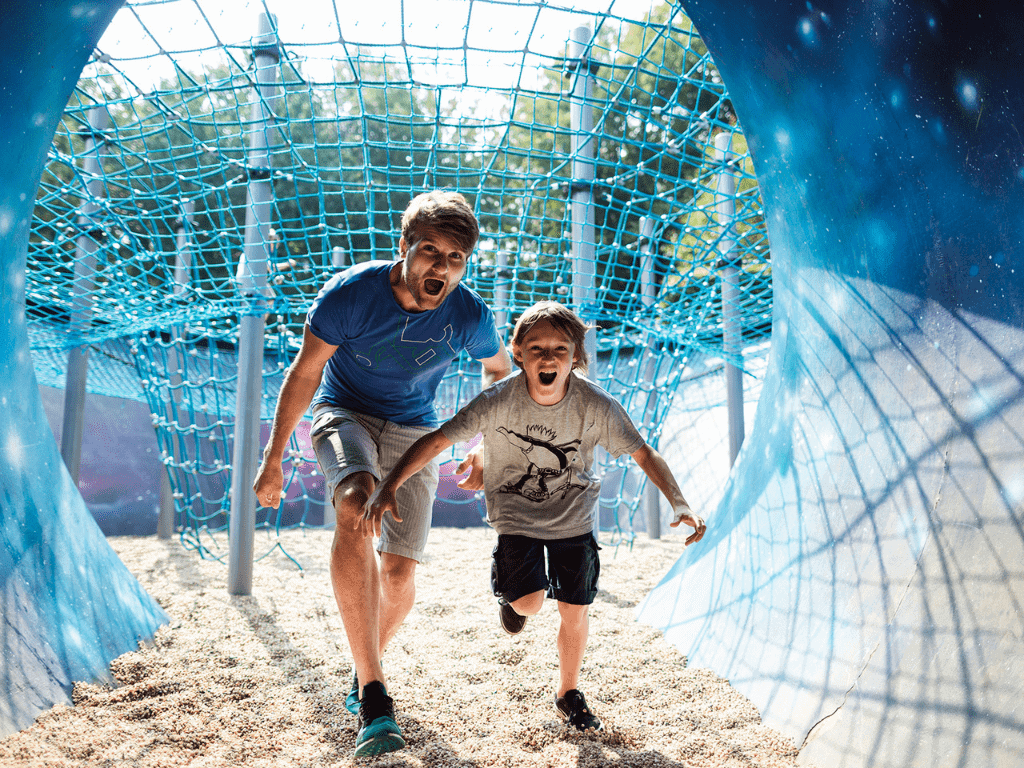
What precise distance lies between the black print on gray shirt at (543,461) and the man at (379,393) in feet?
0.95

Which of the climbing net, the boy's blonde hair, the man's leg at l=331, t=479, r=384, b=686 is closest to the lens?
the man's leg at l=331, t=479, r=384, b=686

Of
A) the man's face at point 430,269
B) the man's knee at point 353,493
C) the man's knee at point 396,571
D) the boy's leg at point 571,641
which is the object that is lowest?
the boy's leg at point 571,641

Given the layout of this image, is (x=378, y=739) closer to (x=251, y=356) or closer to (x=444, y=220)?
(x=444, y=220)

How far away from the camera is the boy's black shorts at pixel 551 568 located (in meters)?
1.66

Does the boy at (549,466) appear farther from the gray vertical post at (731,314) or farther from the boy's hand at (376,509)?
the gray vertical post at (731,314)

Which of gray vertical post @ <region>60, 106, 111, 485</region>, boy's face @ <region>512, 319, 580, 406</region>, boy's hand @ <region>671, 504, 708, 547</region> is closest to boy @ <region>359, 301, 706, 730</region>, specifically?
boy's face @ <region>512, 319, 580, 406</region>

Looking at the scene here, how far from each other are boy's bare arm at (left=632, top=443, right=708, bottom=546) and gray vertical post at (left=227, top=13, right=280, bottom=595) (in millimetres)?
2164

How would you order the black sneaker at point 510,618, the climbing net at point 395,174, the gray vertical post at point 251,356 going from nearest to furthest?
1. the black sneaker at point 510,618
2. the climbing net at point 395,174
3. the gray vertical post at point 251,356

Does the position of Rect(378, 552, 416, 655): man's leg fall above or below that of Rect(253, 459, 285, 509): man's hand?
below

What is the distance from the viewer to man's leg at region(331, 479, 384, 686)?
154 cm

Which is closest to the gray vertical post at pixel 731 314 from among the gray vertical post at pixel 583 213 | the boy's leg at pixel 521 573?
the gray vertical post at pixel 583 213

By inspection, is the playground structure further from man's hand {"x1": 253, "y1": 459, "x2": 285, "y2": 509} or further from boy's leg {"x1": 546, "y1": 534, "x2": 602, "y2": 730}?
man's hand {"x1": 253, "y1": 459, "x2": 285, "y2": 509}

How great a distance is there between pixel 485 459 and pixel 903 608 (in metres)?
0.93

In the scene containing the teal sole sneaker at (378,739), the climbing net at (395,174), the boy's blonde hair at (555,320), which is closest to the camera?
the teal sole sneaker at (378,739)
